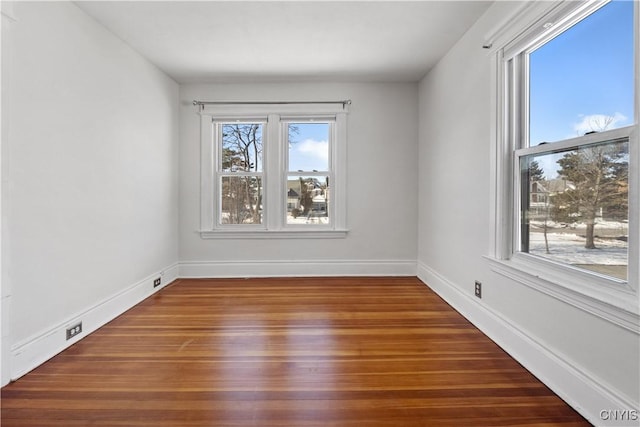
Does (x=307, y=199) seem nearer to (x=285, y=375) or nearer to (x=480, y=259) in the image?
(x=480, y=259)

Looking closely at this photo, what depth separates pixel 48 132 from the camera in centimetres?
213

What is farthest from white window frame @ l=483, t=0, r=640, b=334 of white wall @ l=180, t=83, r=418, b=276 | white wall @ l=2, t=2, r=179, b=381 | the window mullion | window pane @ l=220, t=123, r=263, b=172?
white wall @ l=2, t=2, r=179, b=381

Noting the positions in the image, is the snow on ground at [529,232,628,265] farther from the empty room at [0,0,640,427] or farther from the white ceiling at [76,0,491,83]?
the white ceiling at [76,0,491,83]

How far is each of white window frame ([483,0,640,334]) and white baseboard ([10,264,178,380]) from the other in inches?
120

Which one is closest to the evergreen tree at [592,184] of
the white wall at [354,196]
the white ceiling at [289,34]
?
the white ceiling at [289,34]

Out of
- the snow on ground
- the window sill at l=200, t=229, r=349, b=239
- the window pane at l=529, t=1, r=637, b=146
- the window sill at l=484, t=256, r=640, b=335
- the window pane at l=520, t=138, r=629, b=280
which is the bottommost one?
the window sill at l=484, t=256, r=640, b=335

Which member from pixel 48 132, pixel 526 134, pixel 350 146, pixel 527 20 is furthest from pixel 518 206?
pixel 48 132

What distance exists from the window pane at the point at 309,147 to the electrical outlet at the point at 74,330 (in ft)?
8.90

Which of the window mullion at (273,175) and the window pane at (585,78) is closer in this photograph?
the window pane at (585,78)

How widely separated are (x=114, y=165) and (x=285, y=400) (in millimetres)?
2407

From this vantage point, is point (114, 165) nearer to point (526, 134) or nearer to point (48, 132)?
point (48, 132)

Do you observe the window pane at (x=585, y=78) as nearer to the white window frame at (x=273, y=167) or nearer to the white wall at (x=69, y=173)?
the white window frame at (x=273, y=167)

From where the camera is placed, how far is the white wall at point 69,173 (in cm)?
191

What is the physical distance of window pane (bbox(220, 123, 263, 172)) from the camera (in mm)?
4270
